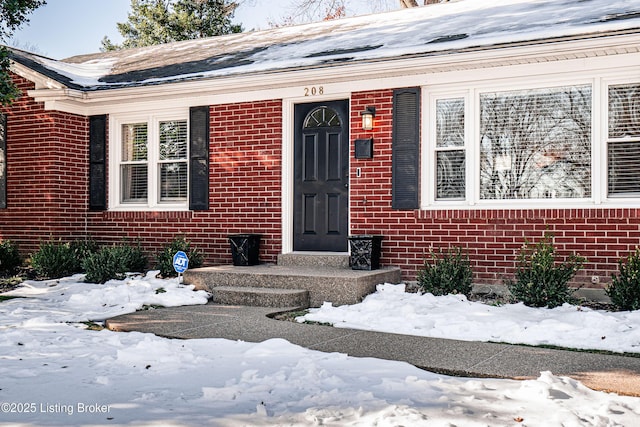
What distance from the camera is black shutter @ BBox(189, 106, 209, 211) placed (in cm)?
961

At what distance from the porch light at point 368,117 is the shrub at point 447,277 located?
1.90m

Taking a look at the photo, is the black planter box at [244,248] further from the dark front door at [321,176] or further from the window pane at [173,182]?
the window pane at [173,182]

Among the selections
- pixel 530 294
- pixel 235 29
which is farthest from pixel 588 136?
pixel 235 29

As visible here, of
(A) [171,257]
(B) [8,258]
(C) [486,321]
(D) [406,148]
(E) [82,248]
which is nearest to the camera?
(C) [486,321]

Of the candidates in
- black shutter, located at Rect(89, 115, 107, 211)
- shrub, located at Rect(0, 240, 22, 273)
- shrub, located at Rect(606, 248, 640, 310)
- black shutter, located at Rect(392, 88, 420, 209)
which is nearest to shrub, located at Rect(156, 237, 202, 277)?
black shutter, located at Rect(89, 115, 107, 211)

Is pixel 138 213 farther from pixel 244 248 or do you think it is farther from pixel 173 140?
pixel 244 248

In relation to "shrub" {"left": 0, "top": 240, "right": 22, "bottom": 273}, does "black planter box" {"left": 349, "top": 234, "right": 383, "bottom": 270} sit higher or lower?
higher

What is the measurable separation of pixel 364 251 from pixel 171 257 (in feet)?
9.00

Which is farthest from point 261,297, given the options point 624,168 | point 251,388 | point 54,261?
point 624,168

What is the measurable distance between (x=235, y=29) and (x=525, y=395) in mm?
23855

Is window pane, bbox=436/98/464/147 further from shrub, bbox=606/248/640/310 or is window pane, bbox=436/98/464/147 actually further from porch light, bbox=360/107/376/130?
shrub, bbox=606/248/640/310

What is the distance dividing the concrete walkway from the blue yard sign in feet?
4.40

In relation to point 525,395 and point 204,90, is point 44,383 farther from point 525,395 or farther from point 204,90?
point 204,90

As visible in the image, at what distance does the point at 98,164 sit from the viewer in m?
10.5
